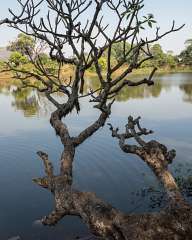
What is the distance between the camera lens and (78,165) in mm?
15305

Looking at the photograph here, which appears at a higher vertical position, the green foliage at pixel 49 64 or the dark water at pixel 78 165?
the green foliage at pixel 49 64

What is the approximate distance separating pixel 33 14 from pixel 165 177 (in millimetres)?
3514

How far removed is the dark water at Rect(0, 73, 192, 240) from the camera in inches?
408

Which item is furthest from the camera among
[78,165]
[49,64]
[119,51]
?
[49,64]

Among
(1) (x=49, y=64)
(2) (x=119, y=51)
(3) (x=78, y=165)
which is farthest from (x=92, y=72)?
(3) (x=78, y=165)

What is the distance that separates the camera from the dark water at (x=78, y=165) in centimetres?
1035

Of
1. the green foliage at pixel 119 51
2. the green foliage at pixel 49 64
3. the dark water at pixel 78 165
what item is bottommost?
the dark water at pixel 78 165

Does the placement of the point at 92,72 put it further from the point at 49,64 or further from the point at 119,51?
the point at 119,51

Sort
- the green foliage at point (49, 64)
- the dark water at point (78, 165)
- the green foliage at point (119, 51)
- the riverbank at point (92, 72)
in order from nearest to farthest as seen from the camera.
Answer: the green foliage at point (119, 51) → the green foliage at point (49, 64) → the dark water at point (78, 165) → the riverbank at point (92, 72)

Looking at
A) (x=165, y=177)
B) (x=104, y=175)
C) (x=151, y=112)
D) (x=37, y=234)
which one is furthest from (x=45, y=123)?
(x=165, y=177)

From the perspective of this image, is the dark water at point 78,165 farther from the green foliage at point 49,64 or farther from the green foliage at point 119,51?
the green foliage at point 119,51

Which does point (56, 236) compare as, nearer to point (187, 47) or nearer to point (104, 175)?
point (104, 175)

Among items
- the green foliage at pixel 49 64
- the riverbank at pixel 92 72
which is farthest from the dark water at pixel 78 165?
the riverbank at pixel 92 72

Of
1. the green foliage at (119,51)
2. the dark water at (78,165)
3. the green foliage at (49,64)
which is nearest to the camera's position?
the green foliage at (119,51)
